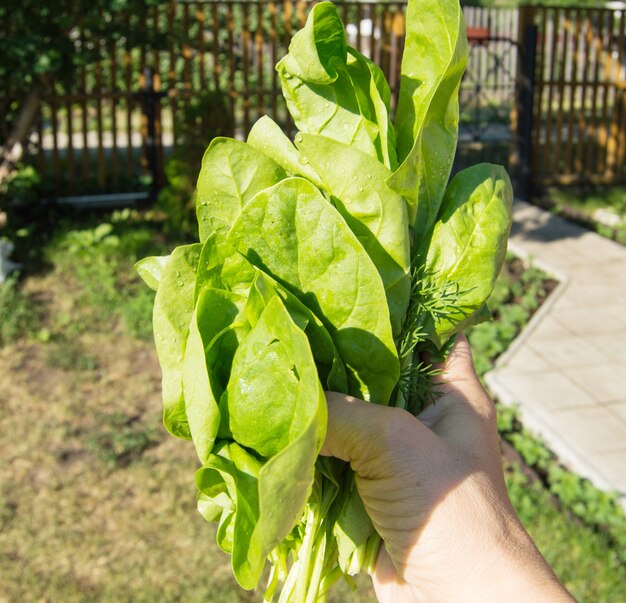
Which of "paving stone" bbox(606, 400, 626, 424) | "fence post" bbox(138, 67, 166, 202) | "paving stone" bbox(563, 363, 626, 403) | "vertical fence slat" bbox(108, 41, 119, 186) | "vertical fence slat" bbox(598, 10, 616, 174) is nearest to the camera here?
"paving stone" bbox(606, 400, 626, 424)

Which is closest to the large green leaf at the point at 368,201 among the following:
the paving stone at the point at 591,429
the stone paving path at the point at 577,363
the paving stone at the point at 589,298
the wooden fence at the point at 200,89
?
the stone paving path at the point at 577,363

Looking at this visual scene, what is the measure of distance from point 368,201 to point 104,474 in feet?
11.5

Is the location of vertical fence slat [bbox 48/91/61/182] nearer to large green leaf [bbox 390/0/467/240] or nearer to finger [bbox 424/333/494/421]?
finger [bbox 424/333/494/421]

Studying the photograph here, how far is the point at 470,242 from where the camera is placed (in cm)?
156

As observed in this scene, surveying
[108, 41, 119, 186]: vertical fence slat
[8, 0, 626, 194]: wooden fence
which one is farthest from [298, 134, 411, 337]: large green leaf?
[108, 41, 119, 186]: vertical fence slat

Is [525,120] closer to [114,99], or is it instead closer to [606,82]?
[606,82]

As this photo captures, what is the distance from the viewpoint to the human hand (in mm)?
1536

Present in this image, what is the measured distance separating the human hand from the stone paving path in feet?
9.18

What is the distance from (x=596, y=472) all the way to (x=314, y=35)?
362 centimetres

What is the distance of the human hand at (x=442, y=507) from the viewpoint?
60.5 inches

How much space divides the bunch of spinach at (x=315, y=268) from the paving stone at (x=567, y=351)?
435cm

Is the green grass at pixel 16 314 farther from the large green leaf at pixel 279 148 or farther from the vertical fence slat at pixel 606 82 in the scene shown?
the vertical fence slat at pixel 606 82

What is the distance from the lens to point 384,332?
1367mm

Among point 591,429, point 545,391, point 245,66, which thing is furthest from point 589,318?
point 245,66
